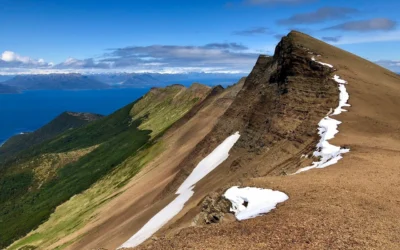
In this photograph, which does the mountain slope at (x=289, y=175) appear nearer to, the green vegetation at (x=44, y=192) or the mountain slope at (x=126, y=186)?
the mountain slope at (x=126, y=186)

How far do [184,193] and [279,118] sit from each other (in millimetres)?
20710

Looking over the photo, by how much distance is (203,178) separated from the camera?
208 ft

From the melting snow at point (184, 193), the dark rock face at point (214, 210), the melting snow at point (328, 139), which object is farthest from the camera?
the melting snow at point (184, 193)

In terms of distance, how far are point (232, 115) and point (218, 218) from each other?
5696 cm

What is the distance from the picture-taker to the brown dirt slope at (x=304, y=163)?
20.0 meters

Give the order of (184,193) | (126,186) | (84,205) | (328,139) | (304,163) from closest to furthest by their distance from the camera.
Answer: (304,163), (328,139), (184,193), (126,186), (84,205)

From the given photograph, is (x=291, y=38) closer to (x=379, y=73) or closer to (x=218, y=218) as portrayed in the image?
(x=379, y=73)

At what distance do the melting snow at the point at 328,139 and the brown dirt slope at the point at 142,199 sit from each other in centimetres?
3095

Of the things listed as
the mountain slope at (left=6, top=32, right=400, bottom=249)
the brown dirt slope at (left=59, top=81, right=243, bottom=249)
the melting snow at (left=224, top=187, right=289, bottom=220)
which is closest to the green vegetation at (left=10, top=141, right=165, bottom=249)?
the mountain slope at (left=6, top=32, right=400, bottom=249)

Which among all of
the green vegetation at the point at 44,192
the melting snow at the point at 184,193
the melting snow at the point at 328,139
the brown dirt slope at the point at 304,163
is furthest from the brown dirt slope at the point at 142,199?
the green vegetation at the point at 44,192

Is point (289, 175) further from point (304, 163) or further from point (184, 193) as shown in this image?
point (184, 193)

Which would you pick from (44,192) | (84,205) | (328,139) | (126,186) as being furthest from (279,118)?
(44,192)

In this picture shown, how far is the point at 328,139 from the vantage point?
40.6 m

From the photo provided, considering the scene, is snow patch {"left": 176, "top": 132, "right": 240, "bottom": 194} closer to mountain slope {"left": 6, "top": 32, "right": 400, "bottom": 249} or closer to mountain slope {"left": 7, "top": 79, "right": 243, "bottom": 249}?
mountain slope {"left": 6, "top": 32, "right": 400, "bottom": 249}
